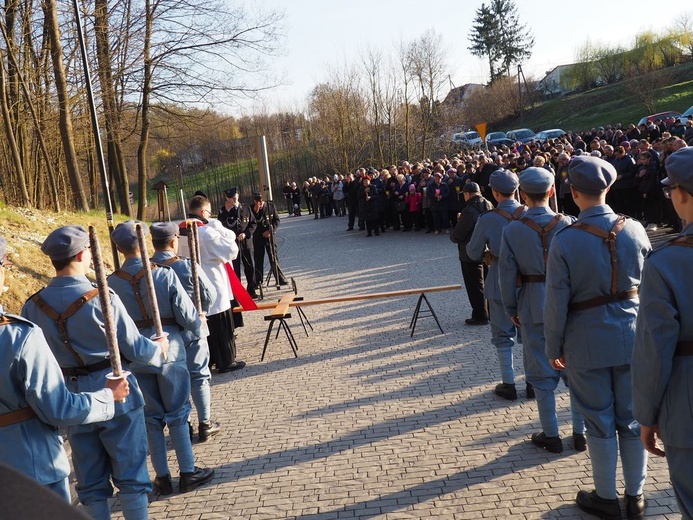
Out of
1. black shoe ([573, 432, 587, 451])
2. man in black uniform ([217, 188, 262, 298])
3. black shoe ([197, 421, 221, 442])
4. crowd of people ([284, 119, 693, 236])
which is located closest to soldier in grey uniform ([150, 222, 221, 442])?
black shoe ([197, 421, 221, 442])

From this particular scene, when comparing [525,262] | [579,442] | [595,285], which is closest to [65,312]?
[595,285]

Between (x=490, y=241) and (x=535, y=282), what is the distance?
5.10ft

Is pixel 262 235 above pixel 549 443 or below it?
above


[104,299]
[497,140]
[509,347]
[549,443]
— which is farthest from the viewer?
[497,140]

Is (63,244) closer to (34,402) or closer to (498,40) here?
(34,402)

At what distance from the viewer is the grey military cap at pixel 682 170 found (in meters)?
2.97

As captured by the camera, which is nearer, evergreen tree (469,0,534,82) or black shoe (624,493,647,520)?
black shoe (624,493,647,520)

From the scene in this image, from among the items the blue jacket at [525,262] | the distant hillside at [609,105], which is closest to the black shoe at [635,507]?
the blue jacket at [525,262]

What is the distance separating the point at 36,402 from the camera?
3.26 metres

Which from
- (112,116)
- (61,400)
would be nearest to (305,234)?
(112,116)

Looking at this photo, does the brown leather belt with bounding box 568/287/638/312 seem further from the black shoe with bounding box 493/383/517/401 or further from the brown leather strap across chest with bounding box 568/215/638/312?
the black shoe with bounding box 493/383/517/401

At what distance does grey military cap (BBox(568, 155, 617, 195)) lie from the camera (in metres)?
4.21

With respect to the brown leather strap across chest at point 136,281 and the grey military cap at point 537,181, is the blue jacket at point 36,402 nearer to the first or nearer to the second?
the brown leather strap across chest at point 136,281

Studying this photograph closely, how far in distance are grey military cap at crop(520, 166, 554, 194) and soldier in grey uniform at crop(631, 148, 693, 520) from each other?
7.36ft
